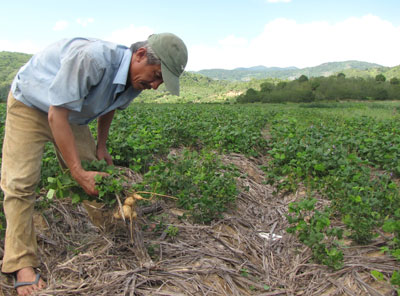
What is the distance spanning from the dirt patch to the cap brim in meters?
1.16

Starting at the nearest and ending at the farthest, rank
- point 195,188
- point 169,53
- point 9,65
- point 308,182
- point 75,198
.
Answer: point 169,53 < point 75,198 < point 195,188 < point 308,182 < point 9,65

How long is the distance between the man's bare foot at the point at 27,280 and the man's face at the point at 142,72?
1505 millimetres

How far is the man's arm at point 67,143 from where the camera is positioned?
1.97 meters

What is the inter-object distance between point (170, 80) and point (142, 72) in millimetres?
205

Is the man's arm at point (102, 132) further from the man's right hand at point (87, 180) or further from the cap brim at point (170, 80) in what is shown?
the cap brim at point (170, 80)

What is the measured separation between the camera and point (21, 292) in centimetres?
212

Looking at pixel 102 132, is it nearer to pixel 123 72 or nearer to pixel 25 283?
pixel 123 72

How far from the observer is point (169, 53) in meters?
2.08

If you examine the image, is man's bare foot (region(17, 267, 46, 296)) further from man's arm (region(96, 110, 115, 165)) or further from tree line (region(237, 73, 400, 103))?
tree line (region(237, 73, 400, 103))

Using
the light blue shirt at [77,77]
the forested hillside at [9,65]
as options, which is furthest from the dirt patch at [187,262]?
the forested hillside at [9,65]

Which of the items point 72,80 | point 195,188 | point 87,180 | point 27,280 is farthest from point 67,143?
point 195,188

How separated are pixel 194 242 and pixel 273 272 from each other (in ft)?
2.37

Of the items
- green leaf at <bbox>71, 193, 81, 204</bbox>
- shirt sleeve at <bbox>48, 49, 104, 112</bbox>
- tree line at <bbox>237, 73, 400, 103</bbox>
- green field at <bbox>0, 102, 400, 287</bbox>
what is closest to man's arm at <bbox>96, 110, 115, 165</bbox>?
green field at <bbox>0, 102, 400, 287</bbox>

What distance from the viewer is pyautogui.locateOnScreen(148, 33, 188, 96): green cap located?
2080mm
